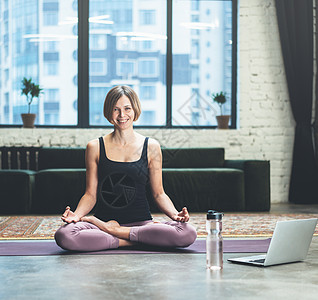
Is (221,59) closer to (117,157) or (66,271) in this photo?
(117,157)

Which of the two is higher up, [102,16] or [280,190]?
[102,16]

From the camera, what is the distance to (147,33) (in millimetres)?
6090

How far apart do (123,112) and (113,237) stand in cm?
61

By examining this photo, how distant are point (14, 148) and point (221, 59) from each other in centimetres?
251

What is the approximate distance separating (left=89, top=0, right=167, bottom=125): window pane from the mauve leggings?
357 cm

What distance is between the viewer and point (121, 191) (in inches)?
101

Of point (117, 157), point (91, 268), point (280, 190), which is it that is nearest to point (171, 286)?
point (91, 268)

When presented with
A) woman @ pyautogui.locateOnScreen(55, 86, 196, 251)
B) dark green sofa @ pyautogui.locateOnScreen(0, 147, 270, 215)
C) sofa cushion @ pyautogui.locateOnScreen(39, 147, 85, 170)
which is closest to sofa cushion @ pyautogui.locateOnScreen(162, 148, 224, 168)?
dark green sofa @ pyautogui.locateOnScreen(0, 147, 270, 215)

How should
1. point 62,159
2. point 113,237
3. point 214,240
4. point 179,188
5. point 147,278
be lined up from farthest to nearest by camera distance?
point 62,159 → point 179,188 → point 113,237 → point 214,240 → point 147,278

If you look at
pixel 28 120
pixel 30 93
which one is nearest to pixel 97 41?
pixel 30 93

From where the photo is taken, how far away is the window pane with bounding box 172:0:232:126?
612 cm

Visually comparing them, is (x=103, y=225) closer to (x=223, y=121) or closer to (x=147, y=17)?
(x=223, y=121)

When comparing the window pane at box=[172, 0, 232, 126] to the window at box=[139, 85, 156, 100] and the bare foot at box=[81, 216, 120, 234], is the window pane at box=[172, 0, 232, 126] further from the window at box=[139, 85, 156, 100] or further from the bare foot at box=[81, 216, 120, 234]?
the bare foot at box=[81, 216, 120, 234]

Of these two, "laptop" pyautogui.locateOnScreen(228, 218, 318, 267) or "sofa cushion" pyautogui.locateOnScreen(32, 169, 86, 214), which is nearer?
"laptop" pyautogui.locateOnScreen(228, 218, 318, 267)
